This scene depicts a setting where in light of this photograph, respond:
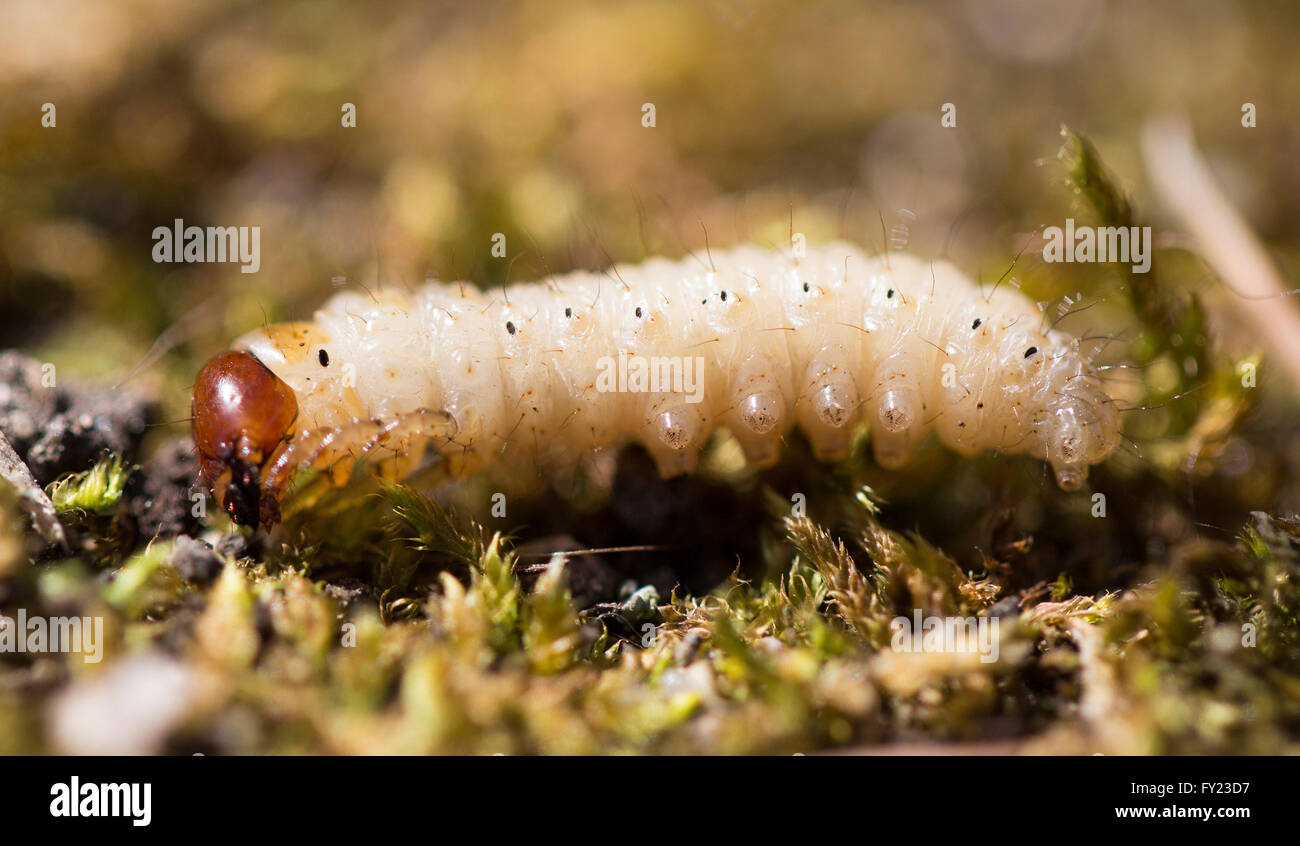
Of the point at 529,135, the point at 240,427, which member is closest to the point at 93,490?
the point at 240,427

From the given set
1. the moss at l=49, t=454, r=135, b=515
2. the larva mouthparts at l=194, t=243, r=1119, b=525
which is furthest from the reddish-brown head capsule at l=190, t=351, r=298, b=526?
the moss at l=49, t=454, r=135, b=515

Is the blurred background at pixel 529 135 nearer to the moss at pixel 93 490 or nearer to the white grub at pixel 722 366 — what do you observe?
the moss at pixel 93 490

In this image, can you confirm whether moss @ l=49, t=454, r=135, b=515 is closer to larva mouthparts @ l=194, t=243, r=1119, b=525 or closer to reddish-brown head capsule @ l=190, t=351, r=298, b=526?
reddish-brown head capsule @ l=190, t=351, r=298, b=526

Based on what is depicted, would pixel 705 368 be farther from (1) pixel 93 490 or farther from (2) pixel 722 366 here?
(1) pixel 93 490

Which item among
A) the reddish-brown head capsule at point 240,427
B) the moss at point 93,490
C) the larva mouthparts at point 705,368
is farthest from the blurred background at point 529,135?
the larva mouthparts at point 705,368

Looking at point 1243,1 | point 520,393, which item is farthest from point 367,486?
point 1243,1
